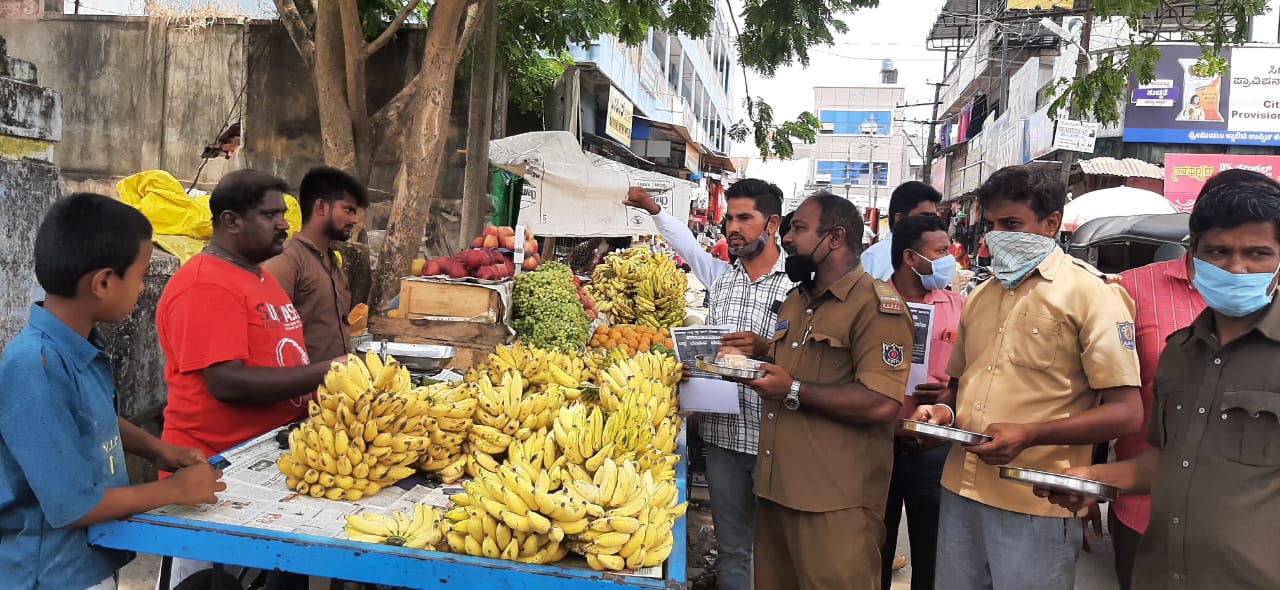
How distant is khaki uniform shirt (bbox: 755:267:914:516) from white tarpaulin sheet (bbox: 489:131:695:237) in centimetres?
562

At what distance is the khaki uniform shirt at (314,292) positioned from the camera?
3520 millimetres

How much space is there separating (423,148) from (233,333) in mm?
4218

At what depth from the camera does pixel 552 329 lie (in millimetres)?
5965

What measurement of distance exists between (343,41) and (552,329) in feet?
11.7

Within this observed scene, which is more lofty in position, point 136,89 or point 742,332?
point 136,89

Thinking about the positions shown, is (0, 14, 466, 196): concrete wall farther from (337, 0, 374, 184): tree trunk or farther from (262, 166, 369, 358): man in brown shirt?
(262, 166, 369, 358): man in brown shirt

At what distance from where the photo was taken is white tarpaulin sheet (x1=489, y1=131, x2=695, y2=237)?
28.3ft

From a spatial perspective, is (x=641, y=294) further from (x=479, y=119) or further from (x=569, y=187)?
(x=479, y=119)

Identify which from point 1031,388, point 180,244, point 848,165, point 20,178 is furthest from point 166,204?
point 848,165

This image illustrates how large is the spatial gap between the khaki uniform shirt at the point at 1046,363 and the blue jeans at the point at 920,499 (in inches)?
38.6

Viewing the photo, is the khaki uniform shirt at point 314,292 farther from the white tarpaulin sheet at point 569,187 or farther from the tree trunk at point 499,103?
the tree trunk at point 499,103

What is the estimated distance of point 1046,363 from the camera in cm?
266

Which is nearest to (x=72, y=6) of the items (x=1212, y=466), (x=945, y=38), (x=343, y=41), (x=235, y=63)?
(x=235, y=63)

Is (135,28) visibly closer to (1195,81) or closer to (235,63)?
(235,63)
